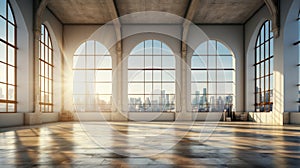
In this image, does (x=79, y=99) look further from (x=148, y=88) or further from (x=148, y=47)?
(x=148, y=47)

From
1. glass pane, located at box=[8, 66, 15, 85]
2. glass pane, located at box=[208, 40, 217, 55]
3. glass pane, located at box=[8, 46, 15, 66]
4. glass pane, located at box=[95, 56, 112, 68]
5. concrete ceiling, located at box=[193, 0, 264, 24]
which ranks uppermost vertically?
concrete ceiling, located at box=[193, 0, 264, 24]

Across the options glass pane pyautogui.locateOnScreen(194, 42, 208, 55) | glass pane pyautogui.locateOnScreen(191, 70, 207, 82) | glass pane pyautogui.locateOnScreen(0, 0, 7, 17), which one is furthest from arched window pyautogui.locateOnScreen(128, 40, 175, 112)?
glass pane pyautogui.locateOnScreen(0, 0, 7, 17)

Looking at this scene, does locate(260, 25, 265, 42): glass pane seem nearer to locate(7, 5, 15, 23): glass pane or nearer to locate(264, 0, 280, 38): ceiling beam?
locate(264, 0, 280, 38): ceiling beam

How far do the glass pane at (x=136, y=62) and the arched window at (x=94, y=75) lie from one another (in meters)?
2.06

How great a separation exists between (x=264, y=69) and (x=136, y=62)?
490 inches

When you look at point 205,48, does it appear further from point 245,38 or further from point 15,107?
point 15,107

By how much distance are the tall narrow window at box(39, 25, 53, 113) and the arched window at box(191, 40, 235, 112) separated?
1393 centimetres

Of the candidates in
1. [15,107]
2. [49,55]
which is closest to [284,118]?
[15,107]

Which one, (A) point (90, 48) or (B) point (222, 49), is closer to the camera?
(A) point (90, 48)

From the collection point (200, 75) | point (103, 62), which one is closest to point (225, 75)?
point (200, 75)

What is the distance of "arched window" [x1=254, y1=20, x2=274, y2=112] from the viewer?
23750 millimetres

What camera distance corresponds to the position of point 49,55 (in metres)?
25.9

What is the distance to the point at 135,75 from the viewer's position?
29.4m

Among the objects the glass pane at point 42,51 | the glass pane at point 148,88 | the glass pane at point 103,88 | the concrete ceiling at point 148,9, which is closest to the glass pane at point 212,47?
the concrete ceiling at point 148,9
